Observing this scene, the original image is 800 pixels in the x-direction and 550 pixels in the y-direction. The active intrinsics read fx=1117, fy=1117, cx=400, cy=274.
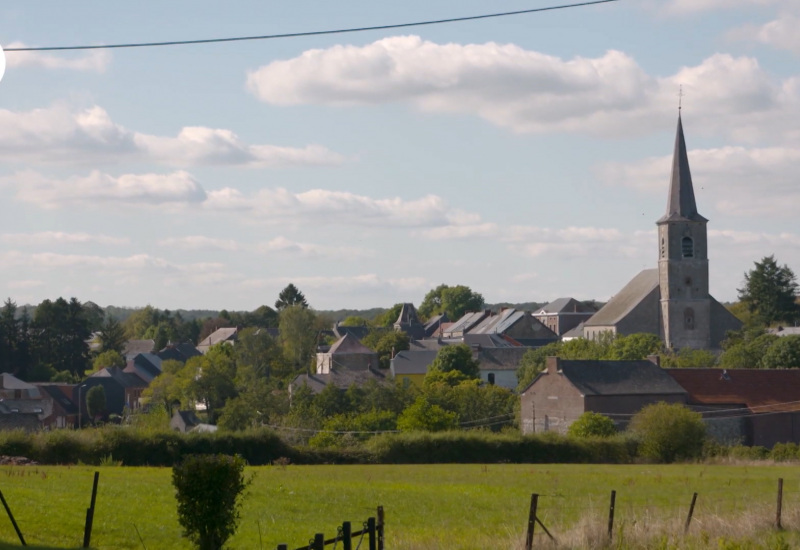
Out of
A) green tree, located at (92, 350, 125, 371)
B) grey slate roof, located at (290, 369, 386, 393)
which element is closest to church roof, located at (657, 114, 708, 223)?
grey slate roof, located at (290, 369, 386, 393)

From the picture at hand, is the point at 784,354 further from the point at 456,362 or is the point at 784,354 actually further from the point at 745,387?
the point at 456,362

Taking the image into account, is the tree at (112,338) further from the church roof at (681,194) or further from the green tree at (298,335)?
the church roof at (681,194)

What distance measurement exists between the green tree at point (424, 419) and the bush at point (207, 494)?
45816 mm

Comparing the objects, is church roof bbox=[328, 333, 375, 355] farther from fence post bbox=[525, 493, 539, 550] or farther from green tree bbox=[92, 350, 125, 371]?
fence post bbox=[525, 493, 539, 550]

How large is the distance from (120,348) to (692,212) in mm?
70747

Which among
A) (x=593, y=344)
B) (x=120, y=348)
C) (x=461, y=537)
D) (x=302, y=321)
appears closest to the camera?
(x=461, y=537)

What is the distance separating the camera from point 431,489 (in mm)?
29500

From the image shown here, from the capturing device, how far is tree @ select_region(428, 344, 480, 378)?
8962 centimetres

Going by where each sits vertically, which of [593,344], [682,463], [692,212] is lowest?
[682,463]

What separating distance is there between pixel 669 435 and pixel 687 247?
50603 mm

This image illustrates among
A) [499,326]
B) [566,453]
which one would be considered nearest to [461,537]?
[566,453]

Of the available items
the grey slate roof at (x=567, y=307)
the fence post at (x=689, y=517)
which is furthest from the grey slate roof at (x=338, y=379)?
the grey slate roof at (x=567, y=307)

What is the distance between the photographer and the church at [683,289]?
98125mm

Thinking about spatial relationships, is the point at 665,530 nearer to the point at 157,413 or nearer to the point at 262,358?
the point at 157,413
